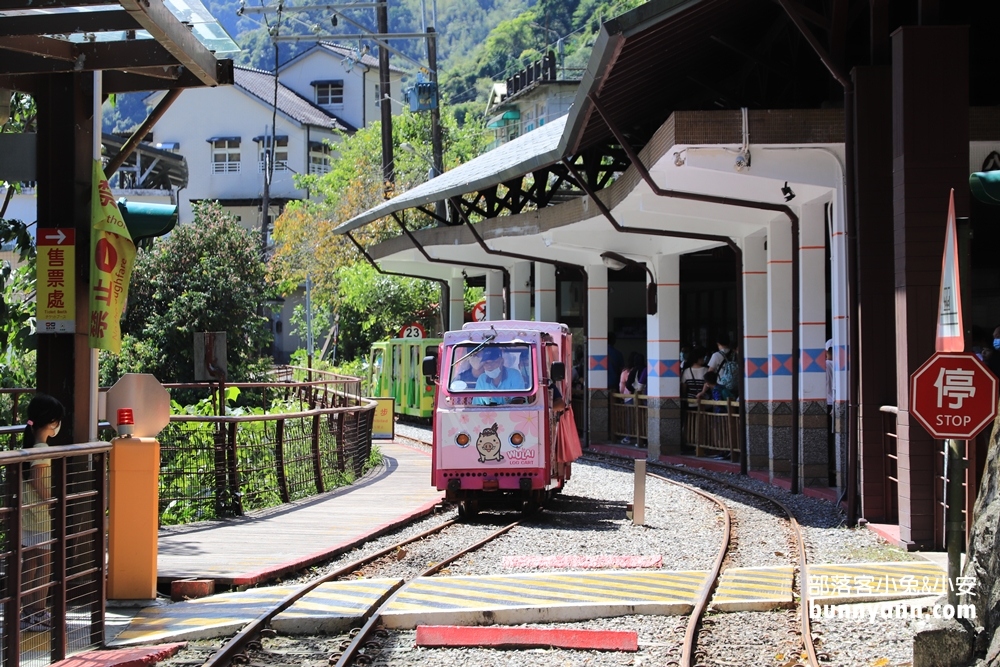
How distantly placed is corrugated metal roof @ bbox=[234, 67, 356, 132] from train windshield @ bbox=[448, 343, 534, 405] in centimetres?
5086

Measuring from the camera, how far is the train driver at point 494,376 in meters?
15.1

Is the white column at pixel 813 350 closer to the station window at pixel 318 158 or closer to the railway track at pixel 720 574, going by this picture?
the railway track at pixel 720 574

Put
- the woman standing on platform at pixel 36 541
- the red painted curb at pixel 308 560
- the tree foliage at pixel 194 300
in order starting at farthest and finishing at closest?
the tree foliage at pixel 194 300 → the red painted curb at pixel 308 560 → the woman standing on platform at pixel 36 541

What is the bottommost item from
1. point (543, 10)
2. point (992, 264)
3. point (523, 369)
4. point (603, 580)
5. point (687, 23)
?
point (603, 580)

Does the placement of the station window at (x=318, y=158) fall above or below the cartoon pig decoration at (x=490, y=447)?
above

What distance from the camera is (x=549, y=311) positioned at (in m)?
28.4

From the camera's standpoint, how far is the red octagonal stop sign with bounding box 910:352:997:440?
7.43 meters

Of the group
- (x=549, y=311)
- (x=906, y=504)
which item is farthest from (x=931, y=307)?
(x=549, y=311)

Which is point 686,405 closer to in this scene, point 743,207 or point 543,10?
point 743,207

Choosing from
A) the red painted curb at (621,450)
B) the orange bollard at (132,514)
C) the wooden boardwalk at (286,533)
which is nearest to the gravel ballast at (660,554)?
the wooden boardwalk at (286,533)

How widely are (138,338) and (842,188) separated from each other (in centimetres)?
2128

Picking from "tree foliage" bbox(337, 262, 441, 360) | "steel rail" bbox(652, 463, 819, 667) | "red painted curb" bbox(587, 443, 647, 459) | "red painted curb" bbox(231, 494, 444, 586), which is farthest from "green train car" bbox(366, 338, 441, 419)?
"red painted curb" bbox(231, 494, 444, 586)

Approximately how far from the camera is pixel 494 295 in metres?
33.0

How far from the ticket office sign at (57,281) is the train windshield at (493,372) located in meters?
6.85
